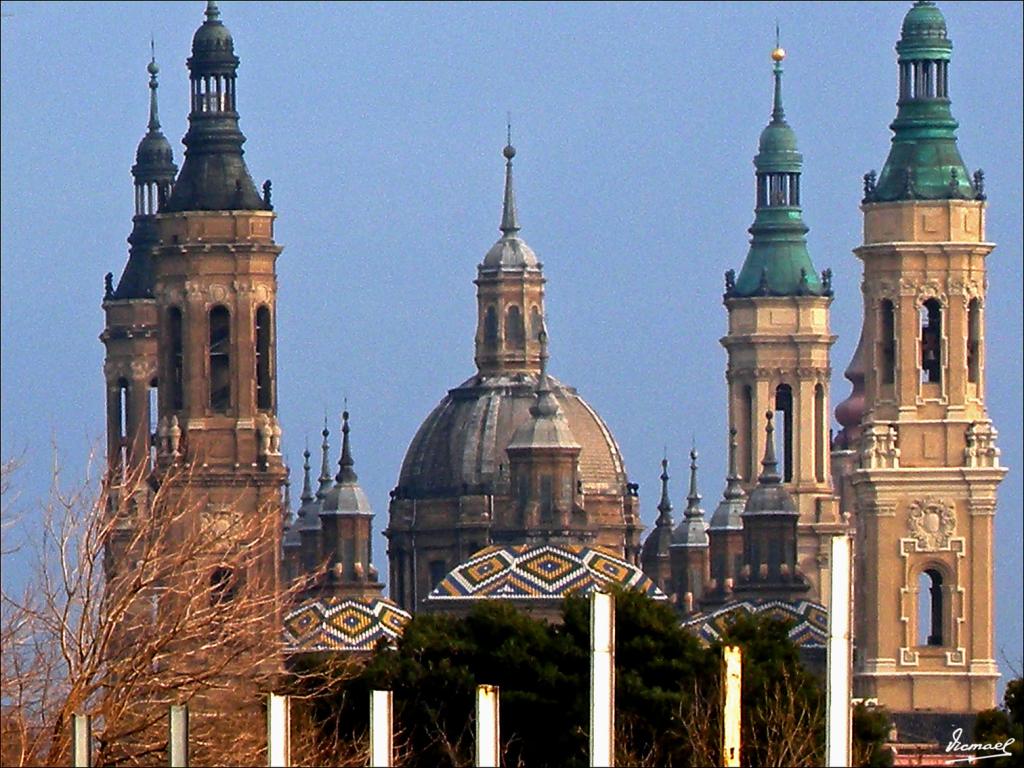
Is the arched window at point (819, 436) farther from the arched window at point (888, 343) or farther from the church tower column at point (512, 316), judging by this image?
the arched window at point (888, 343)

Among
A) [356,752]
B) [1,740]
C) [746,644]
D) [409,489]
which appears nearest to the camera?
[1,740]

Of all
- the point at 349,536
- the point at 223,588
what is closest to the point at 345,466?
the point at 349,536

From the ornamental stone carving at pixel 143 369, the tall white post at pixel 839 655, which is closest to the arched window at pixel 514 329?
the ornamental stone carving at pixel 143 369

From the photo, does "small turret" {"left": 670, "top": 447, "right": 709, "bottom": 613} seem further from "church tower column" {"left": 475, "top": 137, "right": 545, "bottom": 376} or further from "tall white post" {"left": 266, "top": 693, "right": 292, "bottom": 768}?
"tall white post" {"left": 266, "top": 693, "right": 292, "bottom": 768}

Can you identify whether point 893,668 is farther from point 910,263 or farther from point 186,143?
point 186,143

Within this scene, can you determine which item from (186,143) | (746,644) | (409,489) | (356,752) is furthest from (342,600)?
(356,752)

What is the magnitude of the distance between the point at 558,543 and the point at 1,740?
110397 mm

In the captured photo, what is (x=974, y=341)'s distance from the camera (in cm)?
15712

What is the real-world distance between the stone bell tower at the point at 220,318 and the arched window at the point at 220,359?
26 mm

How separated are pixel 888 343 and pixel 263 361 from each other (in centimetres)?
1693

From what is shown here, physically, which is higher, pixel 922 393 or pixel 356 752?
pixel 922 393

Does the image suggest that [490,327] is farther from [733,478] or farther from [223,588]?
[223,588]

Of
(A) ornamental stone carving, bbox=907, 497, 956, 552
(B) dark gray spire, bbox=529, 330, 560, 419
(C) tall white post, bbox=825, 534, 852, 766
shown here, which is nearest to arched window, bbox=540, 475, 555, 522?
(B) dark gray spire, bbox=529, 330, 560, 419

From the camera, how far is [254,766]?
70.5 metres
